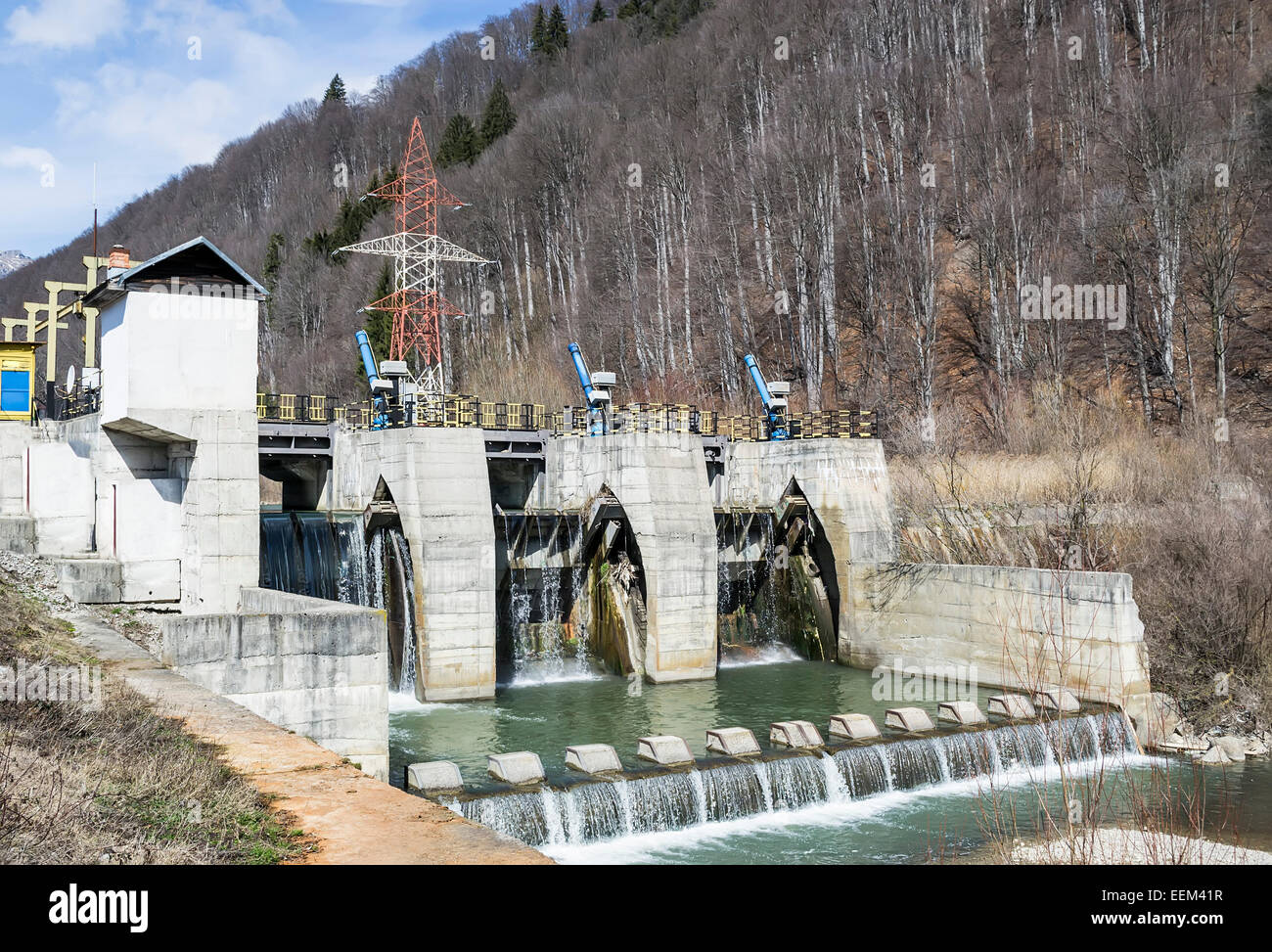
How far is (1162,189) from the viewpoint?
120 feet

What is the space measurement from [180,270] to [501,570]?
1201 cm

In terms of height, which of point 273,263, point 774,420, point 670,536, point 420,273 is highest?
point 273,263

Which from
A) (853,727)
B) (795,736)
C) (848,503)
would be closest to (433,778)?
(795,736)

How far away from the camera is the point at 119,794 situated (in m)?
7.04

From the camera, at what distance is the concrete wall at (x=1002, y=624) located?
75.4 feet

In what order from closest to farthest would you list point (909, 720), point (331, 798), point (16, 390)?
point (331, 798) < point (909, 720) < point (16, 390)

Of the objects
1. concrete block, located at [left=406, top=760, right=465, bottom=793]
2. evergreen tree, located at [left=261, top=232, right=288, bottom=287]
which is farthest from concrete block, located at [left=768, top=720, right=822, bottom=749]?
evergreen tree, located at [left=261, top=232, right=288, bottom=287]

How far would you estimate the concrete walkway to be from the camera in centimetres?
649

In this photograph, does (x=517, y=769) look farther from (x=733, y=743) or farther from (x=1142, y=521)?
(x=1142, y=521)

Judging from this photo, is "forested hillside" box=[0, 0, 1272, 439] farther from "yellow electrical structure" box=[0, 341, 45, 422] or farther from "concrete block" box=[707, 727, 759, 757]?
"yellow electrical structure" box=[0, 341, 45, 422]

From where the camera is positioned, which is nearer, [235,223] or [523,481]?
[523,481]

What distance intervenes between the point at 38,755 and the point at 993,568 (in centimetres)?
2212
